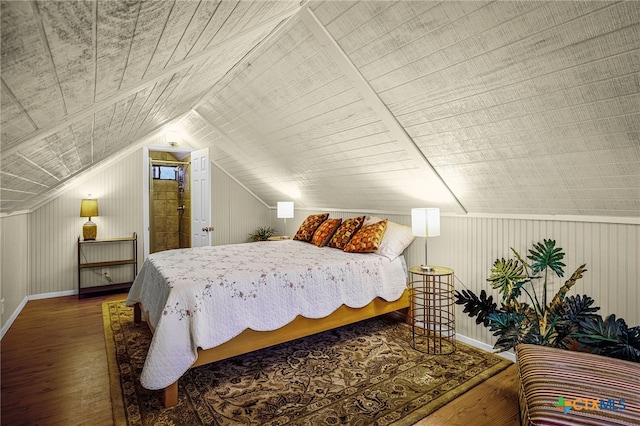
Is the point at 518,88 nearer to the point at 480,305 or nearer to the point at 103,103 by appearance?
the point at 480,305

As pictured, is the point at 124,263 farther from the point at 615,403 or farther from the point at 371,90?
the point at 615,403

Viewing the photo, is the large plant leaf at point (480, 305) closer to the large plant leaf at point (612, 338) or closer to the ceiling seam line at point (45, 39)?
the large plant leaf at point (612, 338)

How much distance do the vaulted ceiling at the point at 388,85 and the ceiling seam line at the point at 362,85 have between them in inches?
0.4

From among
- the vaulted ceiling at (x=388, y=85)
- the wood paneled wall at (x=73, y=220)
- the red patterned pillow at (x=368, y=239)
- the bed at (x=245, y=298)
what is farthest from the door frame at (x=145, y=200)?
the red patterned pillow at (x=368, y=239)

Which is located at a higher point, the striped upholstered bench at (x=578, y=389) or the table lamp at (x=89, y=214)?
the table lamp at (x=89, y=214)

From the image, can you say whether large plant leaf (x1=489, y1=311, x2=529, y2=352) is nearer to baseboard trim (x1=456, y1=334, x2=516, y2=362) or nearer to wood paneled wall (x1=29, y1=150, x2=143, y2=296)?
baseboard trim (x1=456, y1=334, x2=516, y2=362)

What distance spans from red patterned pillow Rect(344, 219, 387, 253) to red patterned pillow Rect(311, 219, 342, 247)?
44cm

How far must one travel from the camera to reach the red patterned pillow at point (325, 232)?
3.83m

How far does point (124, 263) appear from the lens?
4727 mm

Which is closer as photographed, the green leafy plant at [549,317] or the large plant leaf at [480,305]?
the green leafy plant at [549,317]

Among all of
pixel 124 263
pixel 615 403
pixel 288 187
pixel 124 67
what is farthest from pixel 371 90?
pixel 124 263

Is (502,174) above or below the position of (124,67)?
below

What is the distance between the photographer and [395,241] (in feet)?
10.8

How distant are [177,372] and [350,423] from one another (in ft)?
3.58
